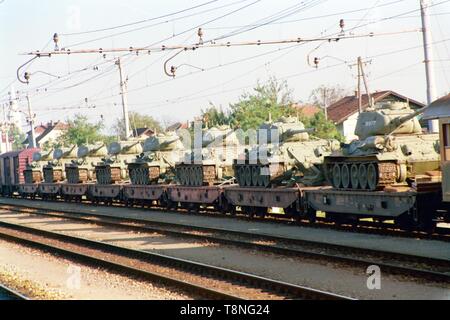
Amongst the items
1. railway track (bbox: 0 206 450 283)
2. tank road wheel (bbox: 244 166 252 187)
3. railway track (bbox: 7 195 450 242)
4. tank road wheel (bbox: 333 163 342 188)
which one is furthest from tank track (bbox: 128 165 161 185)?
tank road wheel (bbox: 333 163 342 188)

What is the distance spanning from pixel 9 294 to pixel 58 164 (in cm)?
3488

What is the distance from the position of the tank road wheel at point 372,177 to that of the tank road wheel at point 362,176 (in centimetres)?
18

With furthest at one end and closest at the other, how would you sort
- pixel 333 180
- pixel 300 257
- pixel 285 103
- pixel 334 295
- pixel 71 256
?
→ 1. pixel 285 103
2. pixel 333 180
3. pixel 71 256
4. pixel 300 257
5. pixel 334 295

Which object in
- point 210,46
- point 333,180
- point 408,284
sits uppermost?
point 210,46

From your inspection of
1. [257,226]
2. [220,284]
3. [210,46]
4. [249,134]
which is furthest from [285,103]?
[220,284]

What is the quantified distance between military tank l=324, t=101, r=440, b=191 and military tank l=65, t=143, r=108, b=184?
23.1 m

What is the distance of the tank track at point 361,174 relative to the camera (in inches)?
770

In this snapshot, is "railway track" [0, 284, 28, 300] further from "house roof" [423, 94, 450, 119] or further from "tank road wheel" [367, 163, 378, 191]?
"tank road wheel" [367, 163, 378, 191]

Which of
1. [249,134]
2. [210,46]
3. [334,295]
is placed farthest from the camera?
[249,134]

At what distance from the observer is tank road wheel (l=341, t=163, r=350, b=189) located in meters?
21.2

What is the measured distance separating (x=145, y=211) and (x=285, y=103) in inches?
1138

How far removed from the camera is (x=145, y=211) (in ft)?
107

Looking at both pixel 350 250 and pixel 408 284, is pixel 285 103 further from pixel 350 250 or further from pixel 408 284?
pixel 408 284
